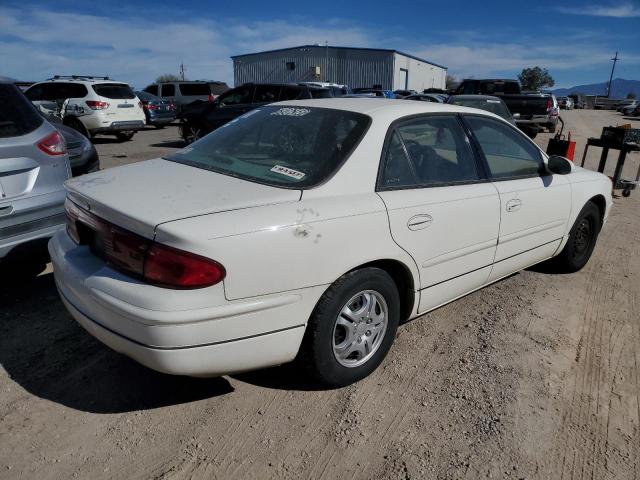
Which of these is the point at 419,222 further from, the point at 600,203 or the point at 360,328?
the point at 600,203

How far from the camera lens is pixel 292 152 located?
111 inches

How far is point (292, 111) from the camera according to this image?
323cm

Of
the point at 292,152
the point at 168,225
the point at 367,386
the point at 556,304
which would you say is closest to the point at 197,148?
the point at 292,152

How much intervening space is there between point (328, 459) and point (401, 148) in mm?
1704

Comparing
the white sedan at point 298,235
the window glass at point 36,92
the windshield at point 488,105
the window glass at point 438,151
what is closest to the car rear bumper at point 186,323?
the white sedan at point 298,235

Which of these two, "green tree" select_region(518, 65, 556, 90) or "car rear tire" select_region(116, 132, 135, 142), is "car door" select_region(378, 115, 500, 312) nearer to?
"car rear tire" select_region(116, 132, 135, 142)

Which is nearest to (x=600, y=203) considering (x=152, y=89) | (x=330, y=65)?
(x=152, y=89)

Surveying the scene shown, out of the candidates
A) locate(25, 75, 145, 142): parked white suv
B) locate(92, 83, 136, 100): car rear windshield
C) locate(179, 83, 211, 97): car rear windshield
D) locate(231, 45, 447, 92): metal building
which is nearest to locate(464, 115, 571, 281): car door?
locate(25, 75, 145, 142): parked white suv

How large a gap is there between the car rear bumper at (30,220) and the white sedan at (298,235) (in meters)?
0.75

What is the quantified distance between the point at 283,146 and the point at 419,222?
0.92 meters

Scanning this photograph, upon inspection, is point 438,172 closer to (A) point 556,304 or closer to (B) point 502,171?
(B) point 502,171

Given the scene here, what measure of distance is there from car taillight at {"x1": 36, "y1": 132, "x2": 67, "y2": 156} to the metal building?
3893 centimetres

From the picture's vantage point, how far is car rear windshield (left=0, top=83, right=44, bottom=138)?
3.40m

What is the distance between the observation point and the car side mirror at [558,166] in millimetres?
3719
